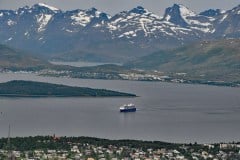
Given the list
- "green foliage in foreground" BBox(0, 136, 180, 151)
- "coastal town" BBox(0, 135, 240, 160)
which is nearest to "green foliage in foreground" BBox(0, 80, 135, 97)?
"green foliage in foreground" BBox(0, 136, 180, 151)

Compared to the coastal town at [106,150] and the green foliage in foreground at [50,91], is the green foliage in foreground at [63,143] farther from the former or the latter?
the green foliage in foreground at [50,91]

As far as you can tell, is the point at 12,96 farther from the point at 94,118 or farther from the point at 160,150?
the point at 160,150

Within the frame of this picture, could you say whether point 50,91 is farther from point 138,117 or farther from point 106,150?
point 106,150

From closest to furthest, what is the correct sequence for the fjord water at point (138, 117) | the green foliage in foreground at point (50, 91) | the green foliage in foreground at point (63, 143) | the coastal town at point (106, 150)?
the coastal town at point (106, 150) → the green foliage in foreground at point (63, 143) → the fjord water at point (138, 117) → the green foliage in foreground at point (50, 91)

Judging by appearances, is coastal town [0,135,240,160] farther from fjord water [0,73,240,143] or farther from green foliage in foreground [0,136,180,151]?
fjord water [0,73,240,143]

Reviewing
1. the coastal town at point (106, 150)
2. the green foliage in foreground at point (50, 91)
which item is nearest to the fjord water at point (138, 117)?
the green foliage in foreground at point (50, 91)

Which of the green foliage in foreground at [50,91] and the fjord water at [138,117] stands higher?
the green foliage in foreground at [50,91]

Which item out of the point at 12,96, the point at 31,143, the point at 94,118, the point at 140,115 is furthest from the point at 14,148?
the point at 12,96
